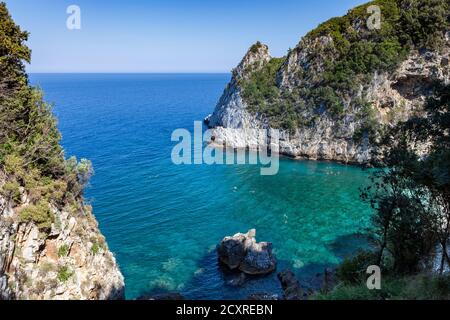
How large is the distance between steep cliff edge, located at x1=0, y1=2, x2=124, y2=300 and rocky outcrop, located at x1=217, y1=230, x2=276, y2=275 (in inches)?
453

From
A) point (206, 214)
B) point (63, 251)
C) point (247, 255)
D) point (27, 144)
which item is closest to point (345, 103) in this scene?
point (206, 214)

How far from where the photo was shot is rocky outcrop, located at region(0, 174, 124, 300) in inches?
693

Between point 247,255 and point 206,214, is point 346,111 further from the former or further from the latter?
point 247,255

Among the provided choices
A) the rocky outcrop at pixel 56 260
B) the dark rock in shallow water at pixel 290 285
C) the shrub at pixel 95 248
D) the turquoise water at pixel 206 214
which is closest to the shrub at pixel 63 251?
the rocky outcrop at pixel 56 260

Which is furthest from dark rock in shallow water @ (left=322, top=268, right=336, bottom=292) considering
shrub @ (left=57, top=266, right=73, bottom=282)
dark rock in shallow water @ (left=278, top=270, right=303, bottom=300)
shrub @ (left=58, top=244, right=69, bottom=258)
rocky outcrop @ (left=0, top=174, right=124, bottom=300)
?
shrub @ (left=58, top=244, right=69, bottom=258)

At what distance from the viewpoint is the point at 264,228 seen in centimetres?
4038

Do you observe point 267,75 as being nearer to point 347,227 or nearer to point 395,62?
point 395,62

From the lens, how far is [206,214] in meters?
44.1

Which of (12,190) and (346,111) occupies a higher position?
(346,111)

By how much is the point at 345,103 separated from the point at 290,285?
44.3m

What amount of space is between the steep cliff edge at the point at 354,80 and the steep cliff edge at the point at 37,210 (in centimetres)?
4493

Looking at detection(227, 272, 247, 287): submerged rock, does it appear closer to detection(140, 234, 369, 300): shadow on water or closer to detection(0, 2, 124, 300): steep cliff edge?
detection(140, 234, 369, 300): shadow on water
